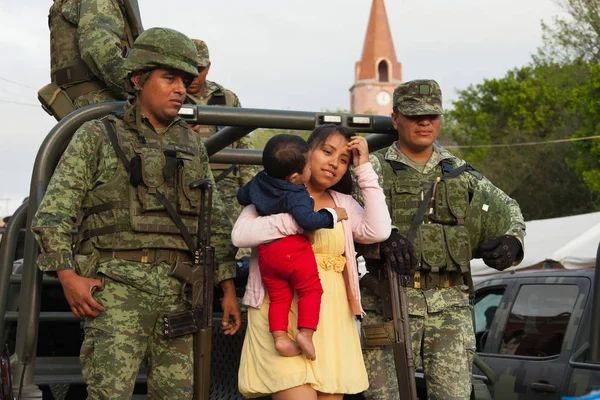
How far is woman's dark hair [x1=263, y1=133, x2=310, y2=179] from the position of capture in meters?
3.75

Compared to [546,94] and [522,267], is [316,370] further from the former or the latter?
→ [546,94]

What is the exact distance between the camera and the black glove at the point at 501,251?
4.20 m

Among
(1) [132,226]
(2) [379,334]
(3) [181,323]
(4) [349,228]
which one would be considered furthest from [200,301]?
(2) [379,334]

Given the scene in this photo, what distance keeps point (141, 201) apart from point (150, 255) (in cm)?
22

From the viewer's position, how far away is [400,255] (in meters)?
4.00

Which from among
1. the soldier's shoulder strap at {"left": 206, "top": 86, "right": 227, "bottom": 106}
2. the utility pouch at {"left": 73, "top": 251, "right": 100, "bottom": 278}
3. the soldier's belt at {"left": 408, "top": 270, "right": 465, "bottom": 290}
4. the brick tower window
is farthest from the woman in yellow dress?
the brick tower window

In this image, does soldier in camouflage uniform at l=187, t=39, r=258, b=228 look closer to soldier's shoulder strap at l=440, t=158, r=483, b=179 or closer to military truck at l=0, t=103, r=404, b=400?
military truck at l=0, t=103, r=404, b=400

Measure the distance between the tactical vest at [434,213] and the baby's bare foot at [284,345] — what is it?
896 mm

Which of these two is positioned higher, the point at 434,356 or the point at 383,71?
the point at 383,71

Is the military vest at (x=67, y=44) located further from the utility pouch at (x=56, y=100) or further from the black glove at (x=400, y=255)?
the black glove at (x=400, y=255)

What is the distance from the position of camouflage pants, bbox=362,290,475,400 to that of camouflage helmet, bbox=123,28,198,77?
1323 mm

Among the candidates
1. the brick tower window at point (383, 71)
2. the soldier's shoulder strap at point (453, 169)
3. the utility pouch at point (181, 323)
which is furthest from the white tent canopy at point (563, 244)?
the brick tower window at point (383, 71)

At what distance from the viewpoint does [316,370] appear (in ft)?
12.1

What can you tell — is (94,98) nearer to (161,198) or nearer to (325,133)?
(161,198)
